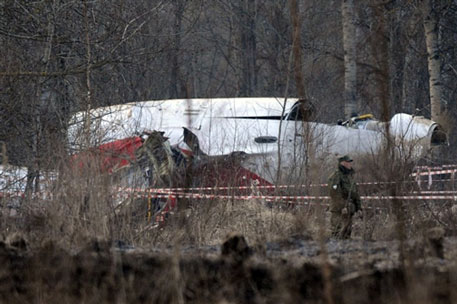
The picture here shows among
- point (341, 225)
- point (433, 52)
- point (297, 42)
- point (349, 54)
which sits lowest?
point (341, 225)

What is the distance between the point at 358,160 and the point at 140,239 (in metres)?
6.26

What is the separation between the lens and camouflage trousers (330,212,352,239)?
34.5ft

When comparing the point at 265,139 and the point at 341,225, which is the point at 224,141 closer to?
the point at 265,139

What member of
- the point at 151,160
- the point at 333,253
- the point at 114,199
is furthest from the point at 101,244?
the point at 151,160

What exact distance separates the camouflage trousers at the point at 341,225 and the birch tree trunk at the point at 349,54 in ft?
31.2

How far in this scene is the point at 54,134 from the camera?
40.4 ft

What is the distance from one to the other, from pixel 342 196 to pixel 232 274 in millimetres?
7352

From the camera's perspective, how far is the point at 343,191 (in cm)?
1204

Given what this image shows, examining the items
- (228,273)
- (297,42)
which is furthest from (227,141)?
(228,273)

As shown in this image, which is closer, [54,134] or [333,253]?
[333,253]

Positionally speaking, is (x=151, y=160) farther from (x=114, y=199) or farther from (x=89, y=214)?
(x=89, y=214)

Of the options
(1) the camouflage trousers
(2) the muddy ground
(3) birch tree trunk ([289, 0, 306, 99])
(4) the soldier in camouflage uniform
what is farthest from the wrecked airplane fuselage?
(3) birch tree trunk ([289, 0, 306, 99])

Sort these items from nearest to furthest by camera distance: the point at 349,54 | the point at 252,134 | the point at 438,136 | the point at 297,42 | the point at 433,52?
the point at 297,42
the point at 252,134
the point at 438,136
the point at 433,52
the point at 349,54

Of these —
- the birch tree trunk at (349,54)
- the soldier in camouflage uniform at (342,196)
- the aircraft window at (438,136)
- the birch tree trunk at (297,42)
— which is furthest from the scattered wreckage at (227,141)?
the birch tree trunk at (297,42)
